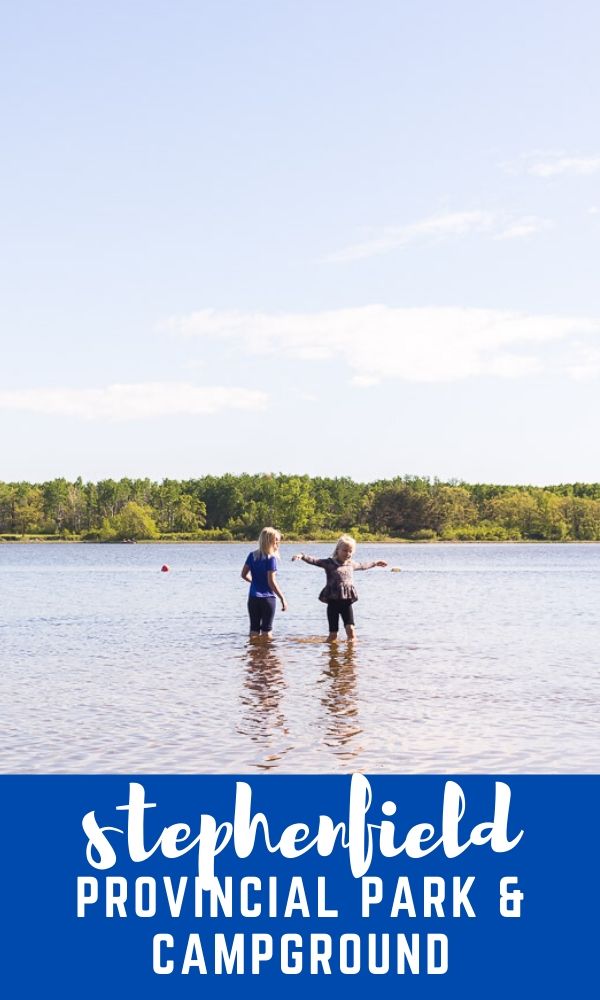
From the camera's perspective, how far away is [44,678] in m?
18.0

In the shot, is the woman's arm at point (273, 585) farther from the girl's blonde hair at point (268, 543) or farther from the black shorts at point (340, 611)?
the black shorts at point (340, 611)

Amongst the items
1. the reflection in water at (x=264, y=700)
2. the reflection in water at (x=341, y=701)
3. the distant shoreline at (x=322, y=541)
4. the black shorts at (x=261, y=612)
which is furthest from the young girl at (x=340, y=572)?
the distant shoreline at (x=322, y=541)

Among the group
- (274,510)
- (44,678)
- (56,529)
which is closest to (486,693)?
(44,678)

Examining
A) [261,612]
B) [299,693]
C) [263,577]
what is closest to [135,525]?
[261,612]

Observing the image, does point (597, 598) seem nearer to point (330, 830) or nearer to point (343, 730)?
point (343, 730)

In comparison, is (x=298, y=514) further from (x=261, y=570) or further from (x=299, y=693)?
(x=299, y=693)

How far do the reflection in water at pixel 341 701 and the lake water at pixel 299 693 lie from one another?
0.03 m

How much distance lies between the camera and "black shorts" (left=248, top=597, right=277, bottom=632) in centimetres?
2098

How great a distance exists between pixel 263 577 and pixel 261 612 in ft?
3.96

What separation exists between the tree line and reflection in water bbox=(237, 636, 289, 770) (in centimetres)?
15968

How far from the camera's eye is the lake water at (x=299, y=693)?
1136 cm

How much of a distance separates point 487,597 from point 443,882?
37.9 meters

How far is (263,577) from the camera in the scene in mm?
20281

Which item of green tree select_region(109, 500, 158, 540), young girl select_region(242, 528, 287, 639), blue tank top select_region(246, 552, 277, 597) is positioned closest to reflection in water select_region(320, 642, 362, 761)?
young girl select_region(242, 528, 287, 639)
